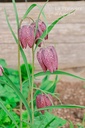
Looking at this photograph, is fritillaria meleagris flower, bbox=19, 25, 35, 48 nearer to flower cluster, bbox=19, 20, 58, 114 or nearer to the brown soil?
flower cluster, bbox=19, 20, 58, 114

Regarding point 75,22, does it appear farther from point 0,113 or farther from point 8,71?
point 0,113

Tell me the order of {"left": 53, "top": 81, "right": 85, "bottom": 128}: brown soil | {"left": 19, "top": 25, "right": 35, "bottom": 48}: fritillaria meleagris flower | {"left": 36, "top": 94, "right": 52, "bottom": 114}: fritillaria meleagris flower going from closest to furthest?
{"left": 19, "top": 25, "right": 35, "bottom": 48}: fritillaria meleagris flower
{"left": 36, "top": 94, "right": 52, "bottom": 114}: fritillaria meleagris flower
{"left": 53, "top": 81, "right": 85, "bottom": 128}: brown soil

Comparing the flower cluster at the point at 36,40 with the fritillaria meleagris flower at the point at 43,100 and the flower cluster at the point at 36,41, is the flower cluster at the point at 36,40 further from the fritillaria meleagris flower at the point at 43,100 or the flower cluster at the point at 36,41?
the fritillaria meleagris flower at the point at 43,100

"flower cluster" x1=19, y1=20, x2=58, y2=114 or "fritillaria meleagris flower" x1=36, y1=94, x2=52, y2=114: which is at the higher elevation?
"flower cluster" x1=19, y1=20, x2=58, y2=114

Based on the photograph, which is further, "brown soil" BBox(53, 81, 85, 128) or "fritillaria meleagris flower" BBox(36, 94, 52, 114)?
"brown soil" BBox(53, 81, 85, 128)

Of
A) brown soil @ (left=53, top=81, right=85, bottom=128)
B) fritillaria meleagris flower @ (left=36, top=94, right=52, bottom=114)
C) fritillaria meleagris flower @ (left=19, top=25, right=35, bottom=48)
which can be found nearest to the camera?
fritillaria meleagris flower @ (left=19, top=25, right=35, bottom=48)

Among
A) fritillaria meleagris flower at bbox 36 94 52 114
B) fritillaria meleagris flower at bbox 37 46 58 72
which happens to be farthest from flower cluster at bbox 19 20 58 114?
fritillaria meleagris flower at bbox 36 94 52 114

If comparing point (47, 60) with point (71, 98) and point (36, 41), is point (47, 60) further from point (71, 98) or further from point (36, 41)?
point (71, 98)

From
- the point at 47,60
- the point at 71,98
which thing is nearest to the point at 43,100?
the point at 47,60

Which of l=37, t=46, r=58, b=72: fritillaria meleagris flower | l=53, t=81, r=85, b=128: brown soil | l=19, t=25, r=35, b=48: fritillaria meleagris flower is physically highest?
l=19, t=25, r=35, b=48: fritillaria meleagris flower
